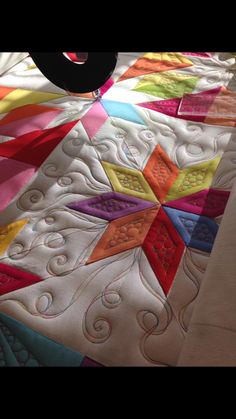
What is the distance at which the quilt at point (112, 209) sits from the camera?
2.28 ft

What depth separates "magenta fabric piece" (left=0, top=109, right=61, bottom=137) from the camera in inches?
46.9

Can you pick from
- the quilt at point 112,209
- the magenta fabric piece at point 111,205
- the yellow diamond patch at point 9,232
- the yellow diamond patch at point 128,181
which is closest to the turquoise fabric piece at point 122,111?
the quilt at point 112,209

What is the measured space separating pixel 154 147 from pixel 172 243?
39cm

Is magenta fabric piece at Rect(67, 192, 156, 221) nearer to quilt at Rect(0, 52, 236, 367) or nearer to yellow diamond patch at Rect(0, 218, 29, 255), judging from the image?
quilt at Rect(0, 52, 236, 367)

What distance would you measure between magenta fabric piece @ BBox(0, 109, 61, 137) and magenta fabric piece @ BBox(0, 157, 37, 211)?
0.15 meters

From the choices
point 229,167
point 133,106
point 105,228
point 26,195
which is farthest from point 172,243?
point 133,106

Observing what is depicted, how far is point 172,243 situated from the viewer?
2.71 ft

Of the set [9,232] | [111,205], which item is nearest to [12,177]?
[9,232]

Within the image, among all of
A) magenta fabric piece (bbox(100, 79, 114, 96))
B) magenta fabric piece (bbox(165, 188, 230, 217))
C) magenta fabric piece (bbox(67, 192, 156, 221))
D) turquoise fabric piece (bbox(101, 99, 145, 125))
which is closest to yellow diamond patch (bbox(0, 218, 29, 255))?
magenta fabric piece (bbox(67, 192, 156, 221))

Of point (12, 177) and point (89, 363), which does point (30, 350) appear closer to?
point (89, 363)

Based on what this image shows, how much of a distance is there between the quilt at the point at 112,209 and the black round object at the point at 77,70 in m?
0.16

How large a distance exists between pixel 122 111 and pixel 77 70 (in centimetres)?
28
